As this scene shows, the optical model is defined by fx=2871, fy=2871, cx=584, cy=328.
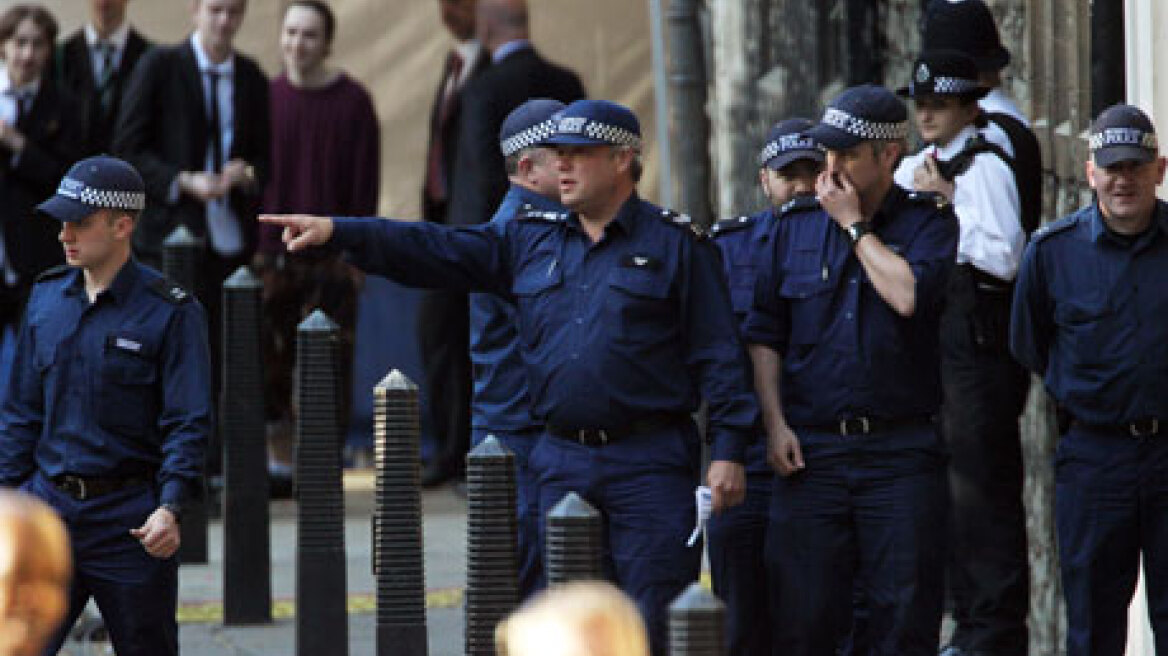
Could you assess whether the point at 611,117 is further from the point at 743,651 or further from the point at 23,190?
the point at 23,190

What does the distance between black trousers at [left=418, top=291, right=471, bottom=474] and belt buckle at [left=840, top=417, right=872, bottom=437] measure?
809 centimetres

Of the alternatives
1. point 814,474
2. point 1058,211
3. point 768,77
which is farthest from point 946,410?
point 768,77

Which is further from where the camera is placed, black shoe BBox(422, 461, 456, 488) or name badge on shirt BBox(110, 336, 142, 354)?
black shoe BBox(422, 461, 456, 488)

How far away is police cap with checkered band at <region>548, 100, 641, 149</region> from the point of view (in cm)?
835

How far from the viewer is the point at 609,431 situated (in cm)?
820

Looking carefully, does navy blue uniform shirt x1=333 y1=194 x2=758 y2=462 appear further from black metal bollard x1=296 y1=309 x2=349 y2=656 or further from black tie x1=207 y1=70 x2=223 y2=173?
black tie x1=207 y1=70 x2=223 y2=173

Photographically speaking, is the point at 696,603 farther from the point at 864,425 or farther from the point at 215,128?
the point at 215,128

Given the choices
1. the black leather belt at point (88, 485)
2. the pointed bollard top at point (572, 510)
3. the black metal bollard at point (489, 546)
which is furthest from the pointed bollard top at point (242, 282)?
the pointed bollard top at point (572, 510)

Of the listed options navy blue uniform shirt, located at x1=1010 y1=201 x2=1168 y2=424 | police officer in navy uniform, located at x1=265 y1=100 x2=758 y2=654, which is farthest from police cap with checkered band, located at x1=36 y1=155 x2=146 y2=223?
navy blue uniform shirt, located at x1=1010 y1=201 x2=1168 y2=424

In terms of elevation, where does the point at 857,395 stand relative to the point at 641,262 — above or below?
below

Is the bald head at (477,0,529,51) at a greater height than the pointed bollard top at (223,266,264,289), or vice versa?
the bald head at (477,0,529,51)

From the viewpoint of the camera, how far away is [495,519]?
7.91 meters

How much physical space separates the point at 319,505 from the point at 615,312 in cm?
314

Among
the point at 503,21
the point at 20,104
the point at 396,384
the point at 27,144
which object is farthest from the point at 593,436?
the point at 20,104
